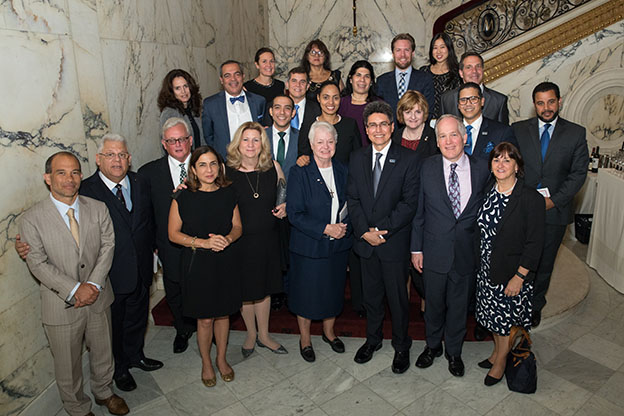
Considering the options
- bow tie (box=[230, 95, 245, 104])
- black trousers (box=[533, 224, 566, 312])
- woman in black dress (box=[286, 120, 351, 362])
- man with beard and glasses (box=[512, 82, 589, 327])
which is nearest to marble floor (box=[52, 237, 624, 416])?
black trousers (box=[533, 224, 566, 312])

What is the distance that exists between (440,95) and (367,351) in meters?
2.63

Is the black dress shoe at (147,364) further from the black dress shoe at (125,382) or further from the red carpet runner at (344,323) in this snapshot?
the red carpet runner at (344,323)

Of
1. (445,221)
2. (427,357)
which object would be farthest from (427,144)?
(427,357)

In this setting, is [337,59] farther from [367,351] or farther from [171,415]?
[171,415]

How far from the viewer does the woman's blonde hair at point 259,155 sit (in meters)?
3.65

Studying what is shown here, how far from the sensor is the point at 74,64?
365 cm

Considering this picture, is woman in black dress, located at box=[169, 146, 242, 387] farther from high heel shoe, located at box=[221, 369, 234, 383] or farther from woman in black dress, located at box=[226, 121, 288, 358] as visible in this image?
high heel shoe, located at box=[221, 369, 234, 383]

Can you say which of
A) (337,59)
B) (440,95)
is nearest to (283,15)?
(337,59)

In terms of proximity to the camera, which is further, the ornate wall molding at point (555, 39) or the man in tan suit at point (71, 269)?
the ornate wall molding at point (555, 39)

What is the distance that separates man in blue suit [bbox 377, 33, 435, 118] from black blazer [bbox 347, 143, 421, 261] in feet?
4.44

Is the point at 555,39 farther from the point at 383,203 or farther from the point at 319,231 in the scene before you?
the point at 319,231

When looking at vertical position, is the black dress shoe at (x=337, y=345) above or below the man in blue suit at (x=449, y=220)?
below

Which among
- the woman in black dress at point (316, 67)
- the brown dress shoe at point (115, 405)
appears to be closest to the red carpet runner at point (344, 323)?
the brown dress shoe at point (115, 405)

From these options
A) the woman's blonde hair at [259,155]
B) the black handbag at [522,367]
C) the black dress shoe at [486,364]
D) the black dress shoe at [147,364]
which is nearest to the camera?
the black handbag at [522,367]
